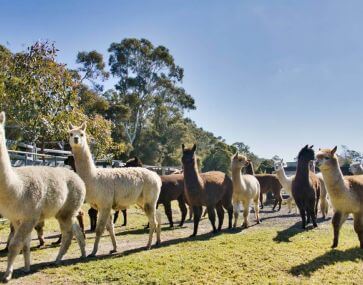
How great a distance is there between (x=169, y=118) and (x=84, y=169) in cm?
3538

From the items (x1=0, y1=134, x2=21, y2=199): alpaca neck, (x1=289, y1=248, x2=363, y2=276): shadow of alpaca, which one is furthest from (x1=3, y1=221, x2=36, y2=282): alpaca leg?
(x1=289, y1=248, x2=363, y2=276): shadow of alpaca

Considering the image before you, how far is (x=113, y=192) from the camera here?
7.80 m

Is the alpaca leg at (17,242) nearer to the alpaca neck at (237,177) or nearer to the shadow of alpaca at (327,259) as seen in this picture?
the shadow of alpaca at (327,259)

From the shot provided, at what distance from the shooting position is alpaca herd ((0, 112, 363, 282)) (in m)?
5.78

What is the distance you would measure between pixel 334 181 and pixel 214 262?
3.09m

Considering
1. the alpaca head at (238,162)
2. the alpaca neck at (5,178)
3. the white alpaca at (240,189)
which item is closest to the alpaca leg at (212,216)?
the white alpaca at (240,189)

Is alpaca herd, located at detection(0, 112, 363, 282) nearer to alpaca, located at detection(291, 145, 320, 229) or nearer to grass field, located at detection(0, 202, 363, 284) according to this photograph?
alpaca, located at detection(291, 145, 320, 229)

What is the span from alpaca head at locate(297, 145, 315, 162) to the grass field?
7.79ft

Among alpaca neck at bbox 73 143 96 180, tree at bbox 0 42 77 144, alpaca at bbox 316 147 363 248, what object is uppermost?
tree at bbox 0 42 77 144

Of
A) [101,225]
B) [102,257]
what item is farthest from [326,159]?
[102,257]

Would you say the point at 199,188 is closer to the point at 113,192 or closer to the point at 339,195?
the point at 113,192

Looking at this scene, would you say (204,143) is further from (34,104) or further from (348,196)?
(348,196)

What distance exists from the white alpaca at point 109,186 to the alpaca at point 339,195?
344 cm

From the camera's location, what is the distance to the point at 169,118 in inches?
1688
